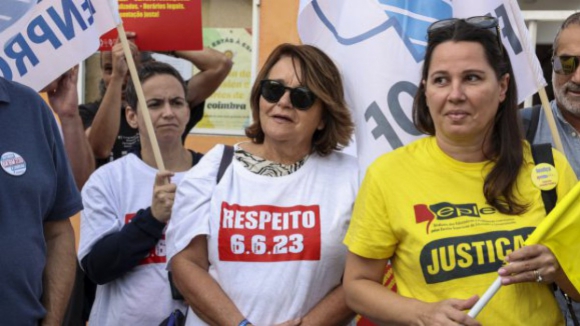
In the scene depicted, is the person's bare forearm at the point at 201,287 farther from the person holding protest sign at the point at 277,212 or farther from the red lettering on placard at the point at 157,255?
the red lettering on placard at the point at 157,255

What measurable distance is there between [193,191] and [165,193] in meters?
0.34

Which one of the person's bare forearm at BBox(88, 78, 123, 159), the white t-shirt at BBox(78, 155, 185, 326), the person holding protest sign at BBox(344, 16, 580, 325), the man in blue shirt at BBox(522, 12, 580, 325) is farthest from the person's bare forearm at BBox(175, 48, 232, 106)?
the person holding protest sign at BBox(344, 16, 580, 325)

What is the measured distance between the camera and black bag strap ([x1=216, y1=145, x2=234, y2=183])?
3561mm

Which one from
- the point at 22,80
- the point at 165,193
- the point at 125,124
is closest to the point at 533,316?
the point at 165,193

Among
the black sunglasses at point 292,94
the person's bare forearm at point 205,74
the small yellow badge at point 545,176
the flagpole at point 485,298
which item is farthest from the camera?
the person's bare forearm at point 205,74

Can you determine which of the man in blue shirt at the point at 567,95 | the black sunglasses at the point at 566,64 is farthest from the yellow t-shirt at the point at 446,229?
the black sunglasses at the point at 566,64

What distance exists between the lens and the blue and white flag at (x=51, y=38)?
157 inches

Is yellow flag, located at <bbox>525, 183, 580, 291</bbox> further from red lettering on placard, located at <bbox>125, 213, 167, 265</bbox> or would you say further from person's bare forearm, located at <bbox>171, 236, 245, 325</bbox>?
red lettering on placard, located at <bbox>125, 213, 167, 265</bbox>

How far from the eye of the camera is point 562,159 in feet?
10.7

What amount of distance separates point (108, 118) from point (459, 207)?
2156 mm

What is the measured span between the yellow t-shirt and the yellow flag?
0.08m

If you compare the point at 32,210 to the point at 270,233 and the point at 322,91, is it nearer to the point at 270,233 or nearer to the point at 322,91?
the point at 270,233

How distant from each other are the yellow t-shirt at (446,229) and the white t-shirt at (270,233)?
0.74 feet

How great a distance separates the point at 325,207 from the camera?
137 inches
